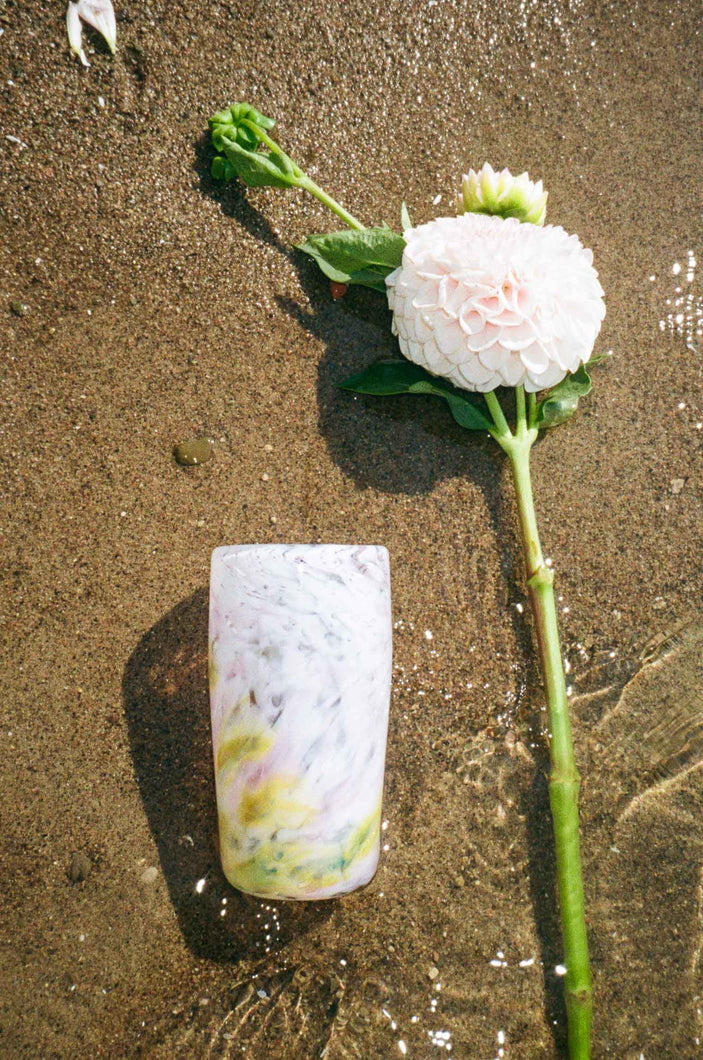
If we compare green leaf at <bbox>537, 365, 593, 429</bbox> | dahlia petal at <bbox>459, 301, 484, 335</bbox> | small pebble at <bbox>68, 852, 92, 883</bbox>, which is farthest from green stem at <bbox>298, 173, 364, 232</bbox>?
small pebble at <bbox>68, 852, 92, 883</bbox>

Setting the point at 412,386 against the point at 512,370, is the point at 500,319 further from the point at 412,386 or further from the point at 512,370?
the point at 412,386

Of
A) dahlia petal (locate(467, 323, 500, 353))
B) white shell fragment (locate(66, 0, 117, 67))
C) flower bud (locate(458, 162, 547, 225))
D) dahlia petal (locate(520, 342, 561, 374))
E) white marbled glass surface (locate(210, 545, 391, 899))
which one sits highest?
white shell fragment (locate(66, 0, 117, 67))

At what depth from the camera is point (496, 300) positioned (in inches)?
32.4

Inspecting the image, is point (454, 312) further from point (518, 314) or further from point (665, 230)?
point (665, 230)

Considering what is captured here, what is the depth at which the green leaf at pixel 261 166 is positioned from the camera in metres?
0.94

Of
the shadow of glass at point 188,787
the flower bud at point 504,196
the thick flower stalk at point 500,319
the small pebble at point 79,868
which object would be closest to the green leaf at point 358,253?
the thick flower stalk at point 500,319

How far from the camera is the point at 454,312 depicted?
825mm

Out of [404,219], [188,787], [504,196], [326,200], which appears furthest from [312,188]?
[188,787]

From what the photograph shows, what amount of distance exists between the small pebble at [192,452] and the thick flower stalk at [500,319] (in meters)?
0.21

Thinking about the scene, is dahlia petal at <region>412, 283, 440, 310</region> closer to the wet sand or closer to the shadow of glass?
the wet sand

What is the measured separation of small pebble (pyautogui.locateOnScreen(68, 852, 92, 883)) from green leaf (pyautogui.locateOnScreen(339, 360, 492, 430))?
69 centimetres

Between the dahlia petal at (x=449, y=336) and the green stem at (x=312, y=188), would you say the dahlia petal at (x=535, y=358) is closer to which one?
the dahlia petal at (x=449, y=336)

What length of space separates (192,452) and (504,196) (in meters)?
0.52

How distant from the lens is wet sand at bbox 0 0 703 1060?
0.90 meters
